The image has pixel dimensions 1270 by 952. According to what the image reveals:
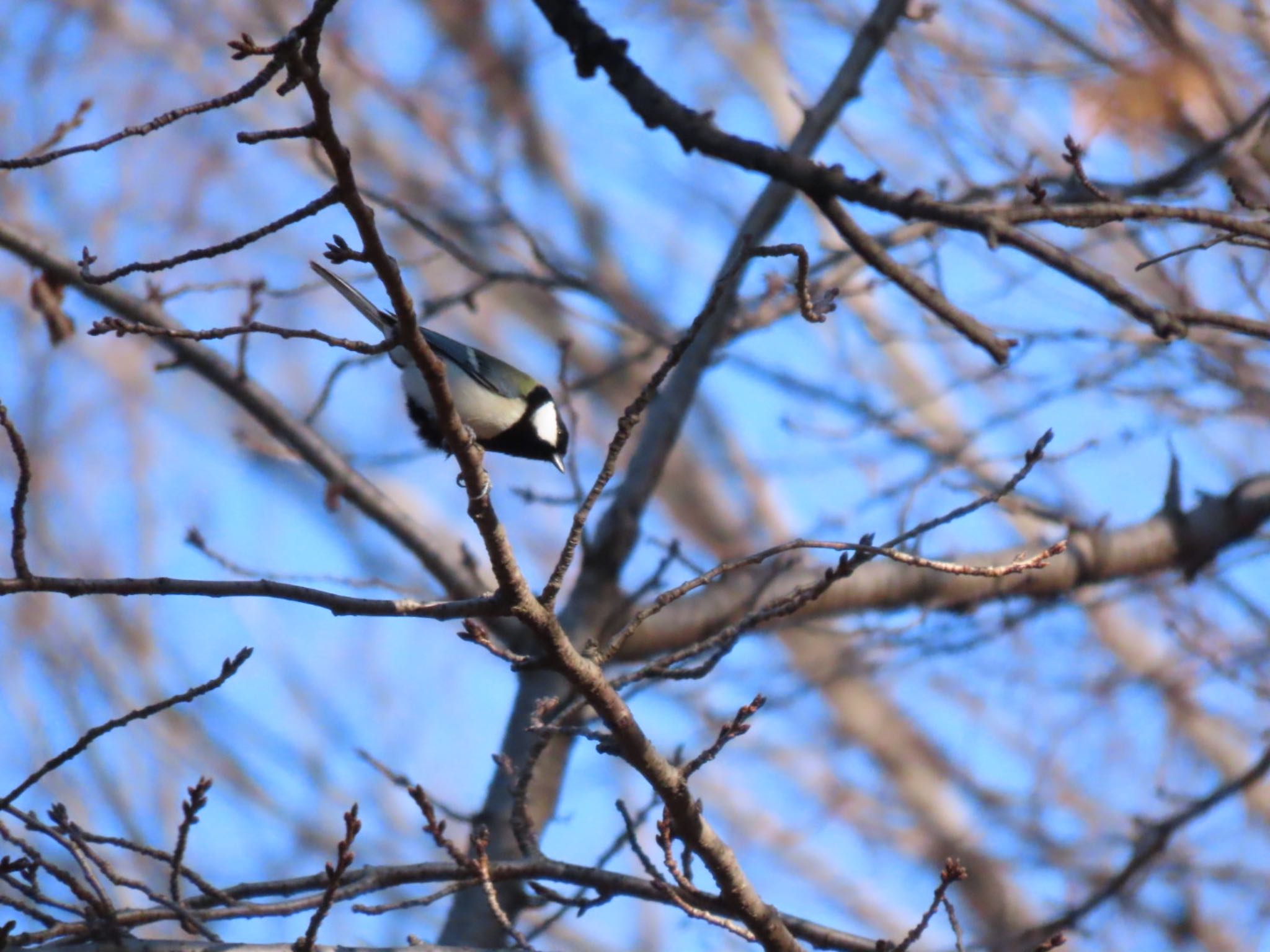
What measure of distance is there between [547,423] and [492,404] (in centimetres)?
42

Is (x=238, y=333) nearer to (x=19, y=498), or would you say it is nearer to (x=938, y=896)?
(x=19, y=498)

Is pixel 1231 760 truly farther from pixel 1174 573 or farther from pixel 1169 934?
pixel 1174 573

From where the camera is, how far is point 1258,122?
3650 mm

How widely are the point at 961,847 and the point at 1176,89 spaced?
5.18 meters

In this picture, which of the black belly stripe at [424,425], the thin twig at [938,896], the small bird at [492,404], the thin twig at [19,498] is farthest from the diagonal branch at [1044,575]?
the thin twig at [19,498]

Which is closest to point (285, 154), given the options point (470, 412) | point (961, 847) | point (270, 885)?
point (470, 412)

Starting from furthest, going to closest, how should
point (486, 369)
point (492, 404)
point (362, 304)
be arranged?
point (486, 369) → point (492, 404) → point (362, 304)

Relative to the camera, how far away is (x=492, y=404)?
505 centimetres

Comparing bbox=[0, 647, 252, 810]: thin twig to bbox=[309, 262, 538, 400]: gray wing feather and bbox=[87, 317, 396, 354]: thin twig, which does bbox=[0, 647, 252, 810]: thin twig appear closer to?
bbox=[87, 317, 396, 354]: thin twig

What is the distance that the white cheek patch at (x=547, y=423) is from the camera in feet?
17.7

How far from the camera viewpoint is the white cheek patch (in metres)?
5.39

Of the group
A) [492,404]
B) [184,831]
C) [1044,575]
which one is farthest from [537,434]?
[184,831]

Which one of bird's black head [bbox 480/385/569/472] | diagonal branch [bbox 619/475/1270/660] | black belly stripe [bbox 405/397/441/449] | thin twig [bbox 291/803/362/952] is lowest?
thin twig [bbox 291/803/362/952]

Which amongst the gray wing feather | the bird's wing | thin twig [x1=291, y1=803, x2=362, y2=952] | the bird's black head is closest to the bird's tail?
the gray wing feather
